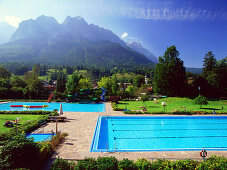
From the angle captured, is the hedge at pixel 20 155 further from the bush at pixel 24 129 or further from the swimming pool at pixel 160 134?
the swimming pool at pixel 160 134

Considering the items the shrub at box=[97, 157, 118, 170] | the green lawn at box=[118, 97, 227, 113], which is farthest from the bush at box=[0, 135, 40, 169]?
the green lawn at box=[118, 97, 227, 113]

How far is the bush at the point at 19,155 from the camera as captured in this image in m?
5.82

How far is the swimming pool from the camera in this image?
10555 mm

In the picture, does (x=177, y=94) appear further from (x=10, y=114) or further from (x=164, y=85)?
(x=10, y=114)

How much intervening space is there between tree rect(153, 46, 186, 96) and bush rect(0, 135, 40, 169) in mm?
37332

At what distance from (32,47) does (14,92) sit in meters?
171

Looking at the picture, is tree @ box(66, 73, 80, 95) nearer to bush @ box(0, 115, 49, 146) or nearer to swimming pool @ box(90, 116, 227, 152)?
swimming pool @ box(90, 116, 227, 152)

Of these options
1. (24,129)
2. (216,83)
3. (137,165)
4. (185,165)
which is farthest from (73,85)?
(216,83)

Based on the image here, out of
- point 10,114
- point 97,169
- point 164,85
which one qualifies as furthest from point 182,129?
point 164,85

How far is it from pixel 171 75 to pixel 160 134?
28.8m

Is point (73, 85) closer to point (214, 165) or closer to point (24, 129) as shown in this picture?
point (24, 129)

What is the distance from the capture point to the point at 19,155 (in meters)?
5.98

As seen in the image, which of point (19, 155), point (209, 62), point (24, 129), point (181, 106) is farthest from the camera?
point (209, 62)

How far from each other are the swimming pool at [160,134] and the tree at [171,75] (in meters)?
20.6
